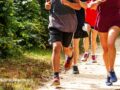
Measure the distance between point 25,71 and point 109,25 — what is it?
230 cm

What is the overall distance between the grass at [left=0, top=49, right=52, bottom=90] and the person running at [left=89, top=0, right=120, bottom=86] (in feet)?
4.62

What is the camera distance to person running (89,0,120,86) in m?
8.28

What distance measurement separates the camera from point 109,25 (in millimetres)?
8516

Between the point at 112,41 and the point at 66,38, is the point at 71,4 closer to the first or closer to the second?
the point at 66,38

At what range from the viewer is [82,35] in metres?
10.6

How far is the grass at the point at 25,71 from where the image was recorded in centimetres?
846

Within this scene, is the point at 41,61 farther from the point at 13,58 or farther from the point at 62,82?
the point at 62,82

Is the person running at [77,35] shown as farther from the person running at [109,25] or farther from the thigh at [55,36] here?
the thigh at [55,36]

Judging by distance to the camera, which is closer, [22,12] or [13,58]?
[13,58]

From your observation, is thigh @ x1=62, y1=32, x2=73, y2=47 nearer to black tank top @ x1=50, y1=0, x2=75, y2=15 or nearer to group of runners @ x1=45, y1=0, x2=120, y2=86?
group of runners @ x1=45, y1=0, x2=120, y2=86

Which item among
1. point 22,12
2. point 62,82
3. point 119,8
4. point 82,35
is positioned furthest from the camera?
point 22,12

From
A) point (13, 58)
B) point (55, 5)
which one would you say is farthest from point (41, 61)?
point (55, 5)

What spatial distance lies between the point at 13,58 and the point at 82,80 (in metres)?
2.62

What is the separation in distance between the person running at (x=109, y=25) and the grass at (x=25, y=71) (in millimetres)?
1407
